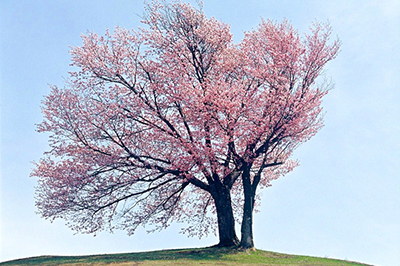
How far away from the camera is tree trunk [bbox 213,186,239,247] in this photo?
1033 inches

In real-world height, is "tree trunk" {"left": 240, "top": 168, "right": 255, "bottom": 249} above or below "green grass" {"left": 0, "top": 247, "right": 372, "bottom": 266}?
above

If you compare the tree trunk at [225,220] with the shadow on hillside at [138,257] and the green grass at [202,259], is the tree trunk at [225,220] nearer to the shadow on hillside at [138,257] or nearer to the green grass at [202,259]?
the shadow on hillside at [138,257]

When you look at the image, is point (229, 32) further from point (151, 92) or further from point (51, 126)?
point (51, 126)

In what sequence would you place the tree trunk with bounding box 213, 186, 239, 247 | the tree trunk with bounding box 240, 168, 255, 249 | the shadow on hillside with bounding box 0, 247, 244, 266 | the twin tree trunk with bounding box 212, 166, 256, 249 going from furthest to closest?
the tree trunk with bounding box 213, 186, 239, 247 < the twin tree trunk with bounding box 212, 166, 256, 249 < the tree trunk with bounding box 240, 168, 255, 249 < the shadow on hillside with bounding box 0, 247, 244, 266

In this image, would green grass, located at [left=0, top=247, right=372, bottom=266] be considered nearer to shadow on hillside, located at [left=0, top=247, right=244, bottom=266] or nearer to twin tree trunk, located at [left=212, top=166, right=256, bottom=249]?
shadow on hillside, located at [left=0, top=247, right=244, bottom=266]

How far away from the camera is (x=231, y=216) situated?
26703 mm

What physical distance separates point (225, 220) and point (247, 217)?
1521mm

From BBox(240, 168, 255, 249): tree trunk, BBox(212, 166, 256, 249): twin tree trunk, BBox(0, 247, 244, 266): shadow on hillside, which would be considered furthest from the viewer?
BBox(212, 166, 256, 249): twin tree trunk

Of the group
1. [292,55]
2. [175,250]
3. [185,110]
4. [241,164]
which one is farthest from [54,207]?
[292,55]

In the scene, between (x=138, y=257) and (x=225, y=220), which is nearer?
(x=138, y=257)

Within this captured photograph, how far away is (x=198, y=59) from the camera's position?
27.4 m

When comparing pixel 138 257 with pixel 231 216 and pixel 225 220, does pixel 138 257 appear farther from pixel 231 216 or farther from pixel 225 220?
pixel 231 216

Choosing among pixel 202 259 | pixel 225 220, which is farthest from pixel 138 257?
pixel 225 220

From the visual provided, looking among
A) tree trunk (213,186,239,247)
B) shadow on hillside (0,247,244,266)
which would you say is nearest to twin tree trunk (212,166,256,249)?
tree trunk (213,186,239,247)
